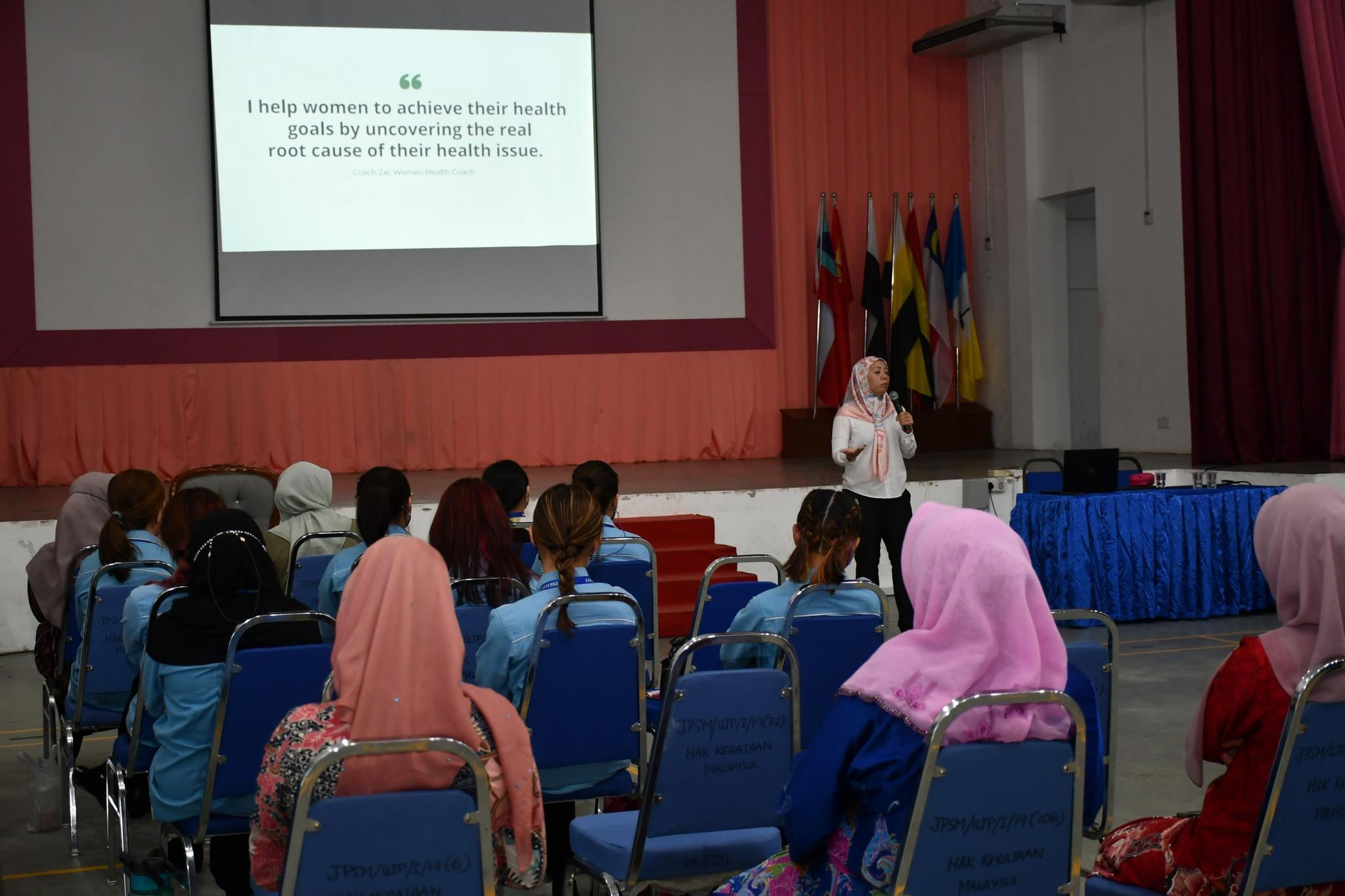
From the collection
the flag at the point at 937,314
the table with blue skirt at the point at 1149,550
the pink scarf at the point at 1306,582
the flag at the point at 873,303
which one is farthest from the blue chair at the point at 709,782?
the flag at the point at 937,314

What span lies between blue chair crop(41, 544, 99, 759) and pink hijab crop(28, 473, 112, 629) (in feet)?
0.43

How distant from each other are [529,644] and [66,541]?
249 centimetres

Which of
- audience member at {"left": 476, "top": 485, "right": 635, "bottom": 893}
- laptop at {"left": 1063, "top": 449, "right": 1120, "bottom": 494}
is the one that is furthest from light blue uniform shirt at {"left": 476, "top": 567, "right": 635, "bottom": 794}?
laptop at {"left": 1063, "top": 449, "right": 1120, "bottom": 494}

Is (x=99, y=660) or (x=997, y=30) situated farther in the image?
(x=997, y=30)

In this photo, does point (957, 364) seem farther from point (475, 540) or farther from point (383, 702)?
point (383, 702)

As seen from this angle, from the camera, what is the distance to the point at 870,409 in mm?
6660

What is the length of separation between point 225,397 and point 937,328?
5.94 metres

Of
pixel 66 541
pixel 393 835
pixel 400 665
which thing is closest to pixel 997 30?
pixel 66 541

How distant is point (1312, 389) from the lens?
9109 mm

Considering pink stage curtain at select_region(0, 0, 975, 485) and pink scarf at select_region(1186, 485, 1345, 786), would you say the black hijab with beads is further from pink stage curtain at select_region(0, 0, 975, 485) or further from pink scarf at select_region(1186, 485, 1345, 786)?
pink stage curtain at select_region(0, 0, 975, 485)

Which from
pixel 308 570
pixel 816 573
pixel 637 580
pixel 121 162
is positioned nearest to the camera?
pixel 816 573

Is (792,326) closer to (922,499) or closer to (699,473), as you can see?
(699,473)

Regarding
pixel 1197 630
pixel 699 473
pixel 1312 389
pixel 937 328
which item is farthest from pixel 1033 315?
pixel 1197 630

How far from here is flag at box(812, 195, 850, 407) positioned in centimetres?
1144
